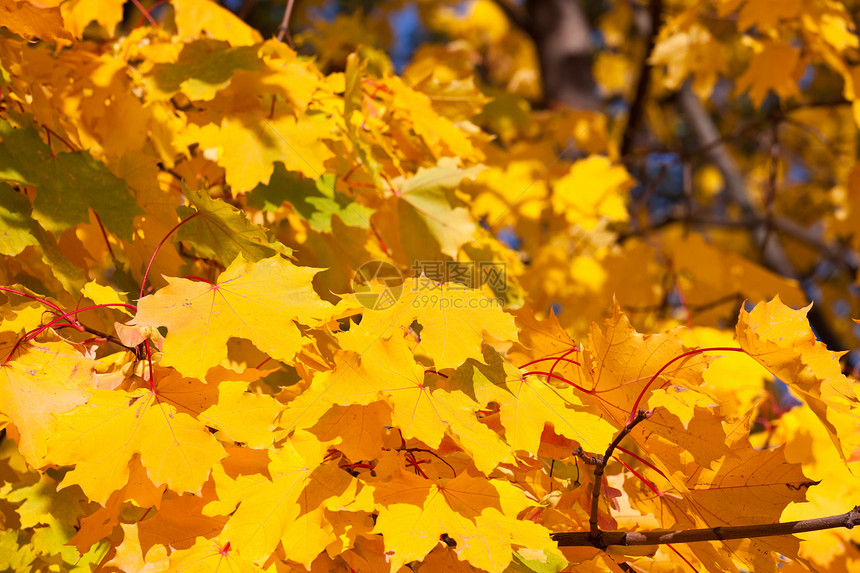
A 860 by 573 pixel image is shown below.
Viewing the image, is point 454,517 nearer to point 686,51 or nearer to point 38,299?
point 38,299

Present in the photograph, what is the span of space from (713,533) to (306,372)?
59 cm

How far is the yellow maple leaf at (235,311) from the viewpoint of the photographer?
35.8 inches

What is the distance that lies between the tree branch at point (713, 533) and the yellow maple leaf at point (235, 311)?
0.48 metres

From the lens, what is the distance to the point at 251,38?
176 centimetres

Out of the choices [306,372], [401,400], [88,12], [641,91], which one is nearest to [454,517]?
[401,400]

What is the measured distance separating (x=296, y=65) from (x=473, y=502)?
3.30ft

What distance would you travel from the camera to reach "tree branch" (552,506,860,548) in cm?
82

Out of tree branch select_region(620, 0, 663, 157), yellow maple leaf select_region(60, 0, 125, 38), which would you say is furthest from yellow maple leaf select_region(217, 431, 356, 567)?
tree branch select_region(620, 0, 663, 157)

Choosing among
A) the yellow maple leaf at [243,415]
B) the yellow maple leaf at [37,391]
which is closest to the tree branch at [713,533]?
the yellow maple leaf at [243,415]

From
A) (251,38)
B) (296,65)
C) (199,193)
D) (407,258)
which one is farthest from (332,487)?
(251,38)

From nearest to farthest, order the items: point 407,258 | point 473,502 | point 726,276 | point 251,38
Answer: point 473,502
point 407,258
point 251,38
point 726,276

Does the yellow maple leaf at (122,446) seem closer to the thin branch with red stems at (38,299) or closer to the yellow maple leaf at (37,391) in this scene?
the yellow maple leaf at (37,391)

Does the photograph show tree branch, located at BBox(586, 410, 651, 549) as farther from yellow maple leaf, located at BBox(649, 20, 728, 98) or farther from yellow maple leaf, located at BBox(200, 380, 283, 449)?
yellow maple leaf, located at BBox(649, 20, 728, 98)

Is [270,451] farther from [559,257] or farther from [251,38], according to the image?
[559,257]
